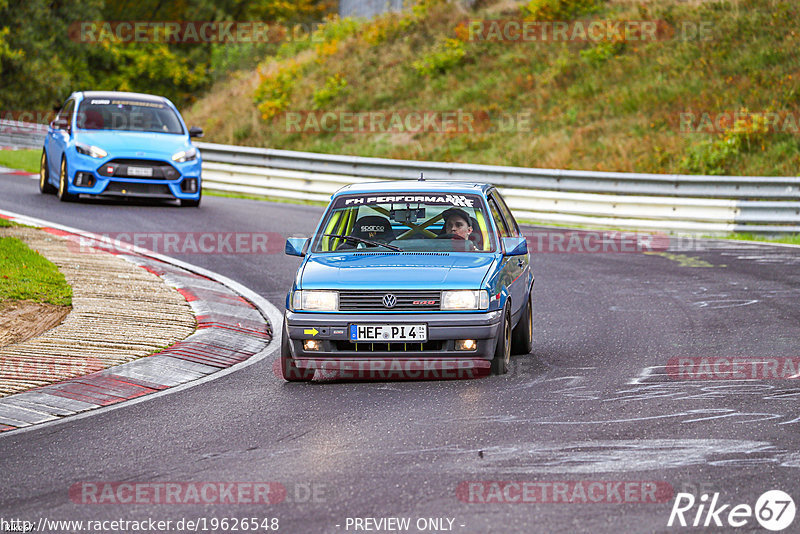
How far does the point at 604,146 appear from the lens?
26.1m

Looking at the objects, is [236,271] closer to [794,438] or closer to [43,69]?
[794,438]

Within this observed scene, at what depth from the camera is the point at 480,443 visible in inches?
262

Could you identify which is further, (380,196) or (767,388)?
(380,196)

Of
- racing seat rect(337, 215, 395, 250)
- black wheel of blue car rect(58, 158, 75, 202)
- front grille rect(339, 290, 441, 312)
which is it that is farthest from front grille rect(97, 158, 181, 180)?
front grille rect(339, 290, 441, 312)

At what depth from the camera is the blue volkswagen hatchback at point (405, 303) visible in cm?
839

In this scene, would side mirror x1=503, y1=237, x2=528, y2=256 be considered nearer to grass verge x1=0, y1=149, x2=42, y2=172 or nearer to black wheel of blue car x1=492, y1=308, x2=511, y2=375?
black wheel of blue car x1=492, y1=308, x2=511, y2=375

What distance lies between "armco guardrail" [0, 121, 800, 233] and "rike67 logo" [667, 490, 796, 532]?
46.9 feet

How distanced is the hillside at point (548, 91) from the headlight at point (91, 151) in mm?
11092

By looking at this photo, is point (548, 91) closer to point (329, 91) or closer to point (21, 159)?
point (329, 91)

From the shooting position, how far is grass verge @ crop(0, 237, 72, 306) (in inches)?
448

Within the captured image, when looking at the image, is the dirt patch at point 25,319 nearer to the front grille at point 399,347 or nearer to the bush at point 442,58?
the front grille at point 399,347

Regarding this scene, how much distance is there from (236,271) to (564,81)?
17.9 m

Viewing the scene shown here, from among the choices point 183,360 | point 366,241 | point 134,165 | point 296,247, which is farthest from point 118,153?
point 366,241

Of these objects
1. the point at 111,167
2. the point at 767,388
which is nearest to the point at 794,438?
the point at 767,388
